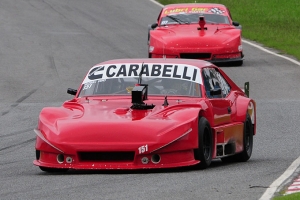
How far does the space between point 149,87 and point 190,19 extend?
1169 cm

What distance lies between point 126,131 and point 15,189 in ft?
4.54

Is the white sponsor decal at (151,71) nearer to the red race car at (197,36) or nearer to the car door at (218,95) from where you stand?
the car door at (218,95)

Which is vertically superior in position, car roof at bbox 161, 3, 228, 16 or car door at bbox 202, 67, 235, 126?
car door at bbox 202, 67, 235, 126

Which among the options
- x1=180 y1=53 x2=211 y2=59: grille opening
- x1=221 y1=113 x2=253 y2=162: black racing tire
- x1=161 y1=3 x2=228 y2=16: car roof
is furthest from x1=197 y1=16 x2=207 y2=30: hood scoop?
x1=221 y1=113 x2=253 y2=162: black racing tire

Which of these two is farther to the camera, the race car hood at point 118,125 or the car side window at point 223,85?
→ the car side window at point 223,85

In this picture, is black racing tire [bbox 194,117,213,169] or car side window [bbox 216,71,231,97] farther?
car side window [bbox 216,71,231,97]

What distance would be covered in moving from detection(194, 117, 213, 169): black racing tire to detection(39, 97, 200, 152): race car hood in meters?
0.13

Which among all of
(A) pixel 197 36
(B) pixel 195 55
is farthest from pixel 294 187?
(A) pixel 197 36

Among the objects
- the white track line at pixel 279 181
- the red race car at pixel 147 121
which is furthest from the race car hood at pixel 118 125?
the white track line at pixel 279 181

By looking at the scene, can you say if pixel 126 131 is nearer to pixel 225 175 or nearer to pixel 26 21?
pixel 225 175

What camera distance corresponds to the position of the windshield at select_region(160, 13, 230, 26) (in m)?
21.8

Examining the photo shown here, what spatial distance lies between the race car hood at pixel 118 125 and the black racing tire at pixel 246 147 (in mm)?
1231

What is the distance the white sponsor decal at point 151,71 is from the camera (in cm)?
1034

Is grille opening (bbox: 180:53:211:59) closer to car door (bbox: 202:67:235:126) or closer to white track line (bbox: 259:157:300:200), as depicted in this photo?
car door (bbox: 202:67:235:126)
